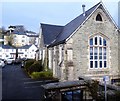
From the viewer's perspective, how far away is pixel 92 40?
2200 cm

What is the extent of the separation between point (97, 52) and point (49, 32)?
37.2ft

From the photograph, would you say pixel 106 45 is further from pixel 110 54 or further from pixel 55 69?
pixel 55 69

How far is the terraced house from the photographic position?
20.9 meters

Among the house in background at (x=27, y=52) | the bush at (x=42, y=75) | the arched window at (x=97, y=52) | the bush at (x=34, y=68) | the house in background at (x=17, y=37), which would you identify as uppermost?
the house in background at (x=17, y=37)

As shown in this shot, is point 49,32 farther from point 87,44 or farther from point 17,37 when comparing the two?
point 17,37

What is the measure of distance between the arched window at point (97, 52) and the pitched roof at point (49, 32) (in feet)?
27.9

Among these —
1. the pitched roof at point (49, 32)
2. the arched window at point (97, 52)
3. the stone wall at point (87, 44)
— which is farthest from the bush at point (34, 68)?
the arched window at point (97, 52)

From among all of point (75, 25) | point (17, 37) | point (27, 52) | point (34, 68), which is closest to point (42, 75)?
point (34, 68)

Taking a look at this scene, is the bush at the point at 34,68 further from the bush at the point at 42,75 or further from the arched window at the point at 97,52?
the arched window at the point at 97,52

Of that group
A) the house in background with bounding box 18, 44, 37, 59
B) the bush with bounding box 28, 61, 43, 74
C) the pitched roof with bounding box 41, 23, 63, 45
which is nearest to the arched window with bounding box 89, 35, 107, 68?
the pitched roof with bounding box 41, 23, 63, 45

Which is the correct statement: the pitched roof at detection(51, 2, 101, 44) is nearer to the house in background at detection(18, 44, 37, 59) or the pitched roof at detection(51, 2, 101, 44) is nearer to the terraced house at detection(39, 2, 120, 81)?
the terraced house at detection(39, 2, 120, 81)

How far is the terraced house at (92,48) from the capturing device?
68.4 feet

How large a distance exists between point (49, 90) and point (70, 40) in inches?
391

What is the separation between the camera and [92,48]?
866 inches
